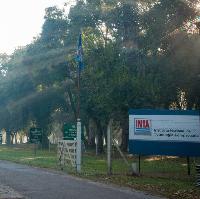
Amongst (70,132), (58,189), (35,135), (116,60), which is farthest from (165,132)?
(116,60)

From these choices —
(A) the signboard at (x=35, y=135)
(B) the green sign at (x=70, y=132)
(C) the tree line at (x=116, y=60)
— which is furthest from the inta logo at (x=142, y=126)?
(A) the signboard at (x=35, y=135)

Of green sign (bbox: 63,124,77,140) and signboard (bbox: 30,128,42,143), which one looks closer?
green sign (bbox: 63,124,77,140)

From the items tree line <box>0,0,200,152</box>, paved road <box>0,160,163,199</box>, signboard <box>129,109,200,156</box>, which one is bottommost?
paved road <box>0,160,163,199</box>

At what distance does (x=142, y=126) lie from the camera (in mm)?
23641

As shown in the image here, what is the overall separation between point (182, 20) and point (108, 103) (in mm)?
9271

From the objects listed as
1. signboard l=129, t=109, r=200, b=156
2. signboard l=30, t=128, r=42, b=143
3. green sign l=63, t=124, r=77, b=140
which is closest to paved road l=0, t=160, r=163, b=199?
signboard l=129, t=109, r=200, b=156

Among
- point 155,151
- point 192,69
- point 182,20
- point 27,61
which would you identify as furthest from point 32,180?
point 27,61

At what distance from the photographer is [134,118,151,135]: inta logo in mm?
23578

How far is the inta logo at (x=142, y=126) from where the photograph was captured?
23578 mm

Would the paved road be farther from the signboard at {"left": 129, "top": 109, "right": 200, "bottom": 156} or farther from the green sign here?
the green sign

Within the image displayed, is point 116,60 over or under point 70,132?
over

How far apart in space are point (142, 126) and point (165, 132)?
1.18 meters

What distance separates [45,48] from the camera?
2207 inches

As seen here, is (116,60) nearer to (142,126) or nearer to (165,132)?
(142,126)
